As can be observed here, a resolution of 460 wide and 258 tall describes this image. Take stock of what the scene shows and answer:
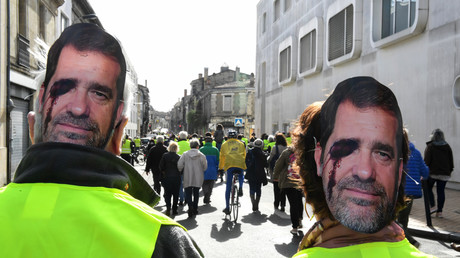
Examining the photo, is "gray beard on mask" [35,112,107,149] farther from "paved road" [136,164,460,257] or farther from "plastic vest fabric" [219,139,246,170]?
"plastic vest fabric" [219,139,246,170]

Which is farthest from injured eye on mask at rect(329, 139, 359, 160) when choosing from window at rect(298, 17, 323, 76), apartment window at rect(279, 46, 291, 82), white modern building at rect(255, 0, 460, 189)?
apartment window at rect(279, 46, 291, 82)

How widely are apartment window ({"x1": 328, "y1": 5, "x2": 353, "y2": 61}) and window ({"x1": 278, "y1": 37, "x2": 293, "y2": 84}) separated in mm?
5556

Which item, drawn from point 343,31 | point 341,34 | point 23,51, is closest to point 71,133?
point 23,51

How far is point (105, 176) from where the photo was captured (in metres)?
1.22

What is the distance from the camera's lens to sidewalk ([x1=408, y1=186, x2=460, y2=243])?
695 centimetres

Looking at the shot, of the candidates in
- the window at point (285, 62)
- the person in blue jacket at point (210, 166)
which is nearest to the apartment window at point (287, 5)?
the window at point (285, 62)

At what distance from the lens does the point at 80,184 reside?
1179 millimetres

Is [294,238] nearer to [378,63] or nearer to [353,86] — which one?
[353,86]

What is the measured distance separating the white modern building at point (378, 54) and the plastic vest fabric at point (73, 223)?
29.9ft

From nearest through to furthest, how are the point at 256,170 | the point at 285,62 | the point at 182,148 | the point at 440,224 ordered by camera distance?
the point at 440,224
the point at 256,170
the point at 182,148
the point at 285,62

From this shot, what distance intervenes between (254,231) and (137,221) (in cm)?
659

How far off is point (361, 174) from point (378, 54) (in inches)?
606

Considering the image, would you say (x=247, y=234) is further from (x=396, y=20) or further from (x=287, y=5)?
(x=287, y=5)

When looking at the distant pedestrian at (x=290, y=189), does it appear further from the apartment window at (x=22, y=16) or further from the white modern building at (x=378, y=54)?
the apartment window at (x=22, y=16)
